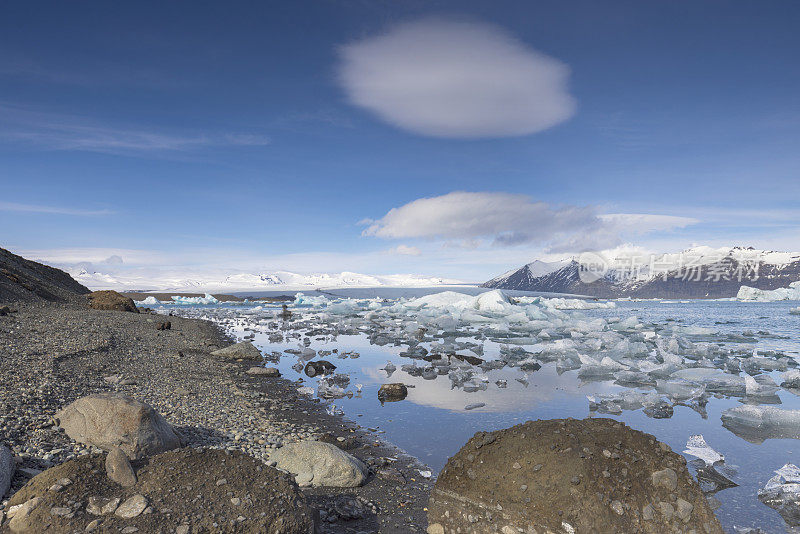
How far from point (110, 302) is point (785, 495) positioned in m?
26.4

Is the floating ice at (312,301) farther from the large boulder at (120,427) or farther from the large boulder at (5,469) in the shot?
the large boulder at (5,469)

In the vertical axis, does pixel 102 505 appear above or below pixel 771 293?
above

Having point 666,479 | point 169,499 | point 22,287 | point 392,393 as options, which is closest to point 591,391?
point 392,393

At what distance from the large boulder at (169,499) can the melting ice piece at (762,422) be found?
6.27 m

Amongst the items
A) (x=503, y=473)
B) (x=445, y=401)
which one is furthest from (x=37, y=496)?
(x=445, y=401)

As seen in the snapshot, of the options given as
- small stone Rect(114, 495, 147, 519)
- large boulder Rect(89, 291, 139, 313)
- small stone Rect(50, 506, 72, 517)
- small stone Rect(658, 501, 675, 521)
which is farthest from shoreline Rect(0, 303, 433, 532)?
large boulder Rect(89, 291, 139, 313)

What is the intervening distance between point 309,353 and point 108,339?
A: 16.9 feet

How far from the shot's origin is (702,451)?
4973 millimetres

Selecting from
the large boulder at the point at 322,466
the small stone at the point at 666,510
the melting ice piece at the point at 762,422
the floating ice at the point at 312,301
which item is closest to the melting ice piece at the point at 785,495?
the melting ice piece at the point at 762,422

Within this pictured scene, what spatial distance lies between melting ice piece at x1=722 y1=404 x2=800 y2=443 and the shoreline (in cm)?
490

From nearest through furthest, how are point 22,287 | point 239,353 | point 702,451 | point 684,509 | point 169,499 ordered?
point 684,509 < point 169,499 < point 702,451 < point 239,353 < point 22,287

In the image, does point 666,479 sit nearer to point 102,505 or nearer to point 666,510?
point 666,510

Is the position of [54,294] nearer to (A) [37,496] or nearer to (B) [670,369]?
(A) [37,496]

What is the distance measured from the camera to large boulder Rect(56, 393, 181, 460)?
13.2ft
